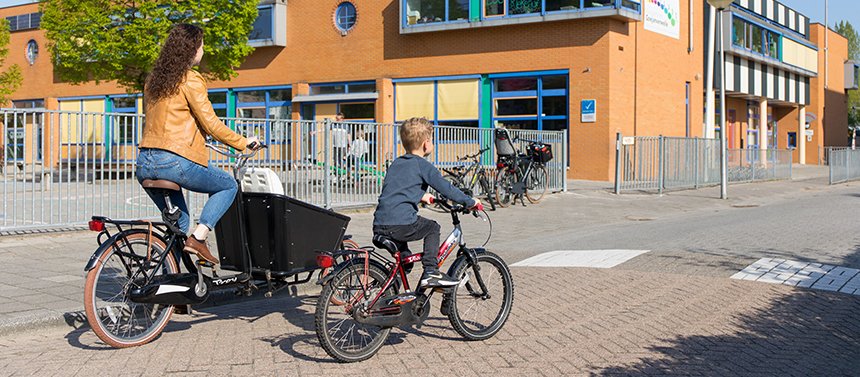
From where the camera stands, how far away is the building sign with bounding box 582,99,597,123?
2130 centimetres

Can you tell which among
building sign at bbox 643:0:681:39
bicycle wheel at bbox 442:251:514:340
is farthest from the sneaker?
building sign at bbox 643:0:681:39

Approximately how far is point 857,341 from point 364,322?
3218 millimetres

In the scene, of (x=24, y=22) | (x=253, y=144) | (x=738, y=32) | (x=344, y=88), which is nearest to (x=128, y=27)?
(x=344, y=88)

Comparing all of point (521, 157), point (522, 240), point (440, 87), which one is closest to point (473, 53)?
point (440, 87)

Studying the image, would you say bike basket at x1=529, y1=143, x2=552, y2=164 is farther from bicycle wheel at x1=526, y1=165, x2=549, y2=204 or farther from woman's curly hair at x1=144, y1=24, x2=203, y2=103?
woman's curly hair at x1=144, y1=24, x2=203, y2=103

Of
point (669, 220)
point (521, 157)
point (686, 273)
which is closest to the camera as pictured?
point (686, 273)

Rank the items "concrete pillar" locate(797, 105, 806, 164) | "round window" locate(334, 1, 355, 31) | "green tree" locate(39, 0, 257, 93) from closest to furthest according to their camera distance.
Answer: "green tree" locate(39, 0, 257, 93), "round window" locate(334, 1, 355, 31), "concrete pillar" locate(797, 105, 806, 164)

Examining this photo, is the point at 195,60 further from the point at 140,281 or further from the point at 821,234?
the point at 821,234

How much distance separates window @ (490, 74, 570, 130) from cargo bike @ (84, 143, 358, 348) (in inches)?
708

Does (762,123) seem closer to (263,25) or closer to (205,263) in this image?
(263,25)

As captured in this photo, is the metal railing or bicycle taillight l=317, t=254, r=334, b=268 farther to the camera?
the metal railing

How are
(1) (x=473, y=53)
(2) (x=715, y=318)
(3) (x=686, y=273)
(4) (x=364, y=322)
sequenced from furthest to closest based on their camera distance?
(1) (x=473, y=53), (3) (x=686, y=273), (2) (x=715, y=318), (4) (x=364, y=322)

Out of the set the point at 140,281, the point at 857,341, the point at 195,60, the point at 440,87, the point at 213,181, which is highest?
the point at 440,87

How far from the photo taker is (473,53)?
23.1m
